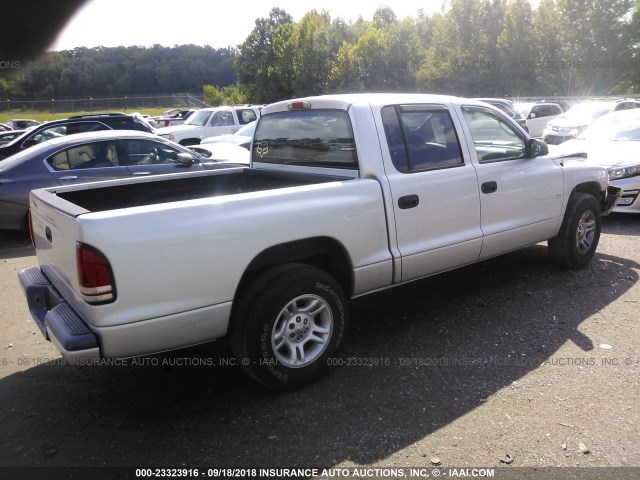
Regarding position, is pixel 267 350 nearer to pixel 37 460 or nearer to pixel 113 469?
pixel 113 469

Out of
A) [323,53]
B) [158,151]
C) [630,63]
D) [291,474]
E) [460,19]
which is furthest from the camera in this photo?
[460,19]

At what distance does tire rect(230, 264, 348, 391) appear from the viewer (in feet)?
10.7

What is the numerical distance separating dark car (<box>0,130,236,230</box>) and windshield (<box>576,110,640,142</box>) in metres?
6.67

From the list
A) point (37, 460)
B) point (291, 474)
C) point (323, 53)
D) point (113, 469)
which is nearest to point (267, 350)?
point (291, 474)

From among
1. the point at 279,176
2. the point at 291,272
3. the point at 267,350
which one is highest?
the point at 279,176

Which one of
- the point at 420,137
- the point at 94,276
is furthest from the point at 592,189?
the point at 94,276

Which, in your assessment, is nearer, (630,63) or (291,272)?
(291,272)

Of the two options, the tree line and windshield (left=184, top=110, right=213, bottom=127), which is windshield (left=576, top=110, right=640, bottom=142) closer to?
windshield (left=184, top=110, right=213, bottom=127)

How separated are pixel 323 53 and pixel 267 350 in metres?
44.8

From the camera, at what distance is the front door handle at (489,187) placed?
4.52 m

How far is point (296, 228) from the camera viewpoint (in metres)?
3.37

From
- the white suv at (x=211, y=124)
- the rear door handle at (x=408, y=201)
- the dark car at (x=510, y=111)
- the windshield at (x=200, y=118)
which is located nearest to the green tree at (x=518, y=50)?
the dark car at (x=510, y=111)

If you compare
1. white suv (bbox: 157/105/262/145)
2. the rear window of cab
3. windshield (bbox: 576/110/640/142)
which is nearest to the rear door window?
the rear window of cab

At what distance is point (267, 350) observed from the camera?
331cm
